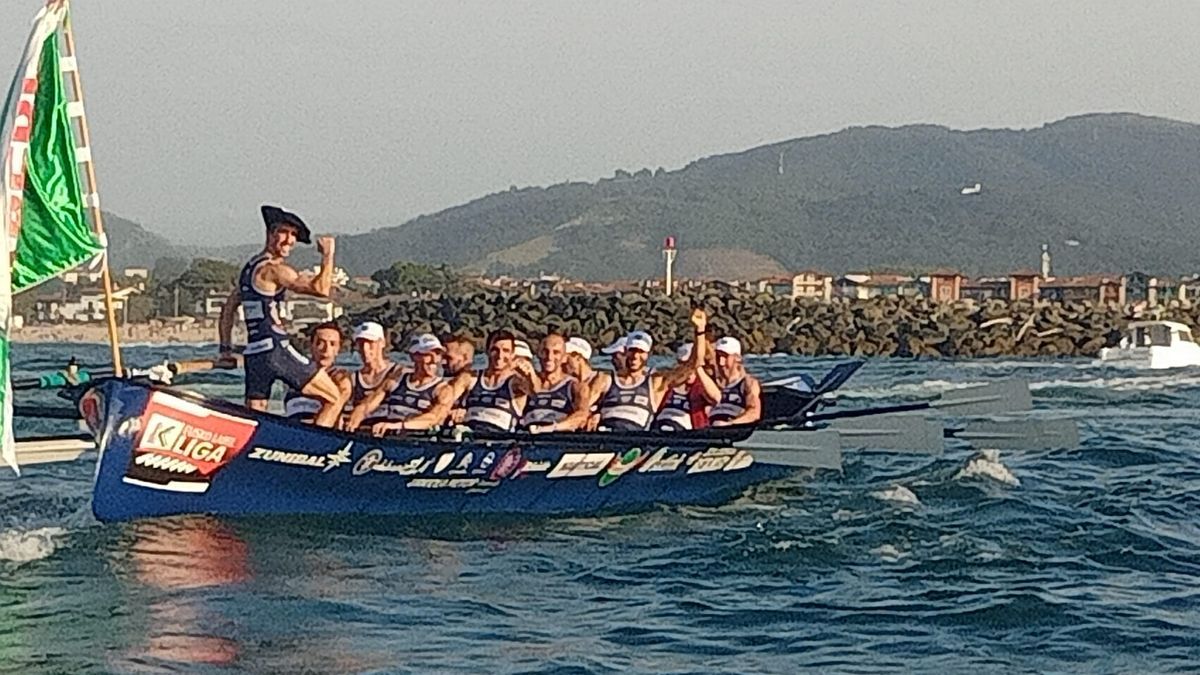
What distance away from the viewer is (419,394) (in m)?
15.2

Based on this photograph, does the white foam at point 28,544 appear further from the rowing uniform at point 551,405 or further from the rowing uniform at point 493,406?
the rowing uniform at point 551,405

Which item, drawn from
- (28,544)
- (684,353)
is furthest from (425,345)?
(28,544)

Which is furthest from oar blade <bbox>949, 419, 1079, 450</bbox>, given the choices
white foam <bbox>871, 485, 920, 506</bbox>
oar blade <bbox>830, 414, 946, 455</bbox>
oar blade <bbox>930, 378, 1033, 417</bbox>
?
oar blade <bbox>830, 414, 946, 455</bbox>

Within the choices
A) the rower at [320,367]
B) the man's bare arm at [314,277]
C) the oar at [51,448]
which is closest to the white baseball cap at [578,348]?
the rower at [320,367]

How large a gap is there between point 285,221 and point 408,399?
211 cm

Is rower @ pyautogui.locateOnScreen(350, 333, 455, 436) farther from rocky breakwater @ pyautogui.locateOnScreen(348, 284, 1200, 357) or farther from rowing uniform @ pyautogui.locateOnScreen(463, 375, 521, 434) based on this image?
rocky breakwater @ pyautogui.locateOnScreen(348, 284, 1200, 357)

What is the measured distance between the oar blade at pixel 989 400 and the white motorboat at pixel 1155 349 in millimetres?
26149

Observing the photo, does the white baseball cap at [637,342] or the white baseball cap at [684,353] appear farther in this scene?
the white baseball cap at [684,353]

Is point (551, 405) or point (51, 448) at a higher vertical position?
point (551, 405)

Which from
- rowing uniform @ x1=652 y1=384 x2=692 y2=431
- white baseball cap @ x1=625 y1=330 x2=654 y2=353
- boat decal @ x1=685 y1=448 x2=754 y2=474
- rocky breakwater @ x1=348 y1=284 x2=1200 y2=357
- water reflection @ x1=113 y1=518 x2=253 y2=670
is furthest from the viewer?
rocky breakwater @ x1=348 y1=284 x2=1200 y2=357

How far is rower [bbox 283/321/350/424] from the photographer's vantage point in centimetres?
1448

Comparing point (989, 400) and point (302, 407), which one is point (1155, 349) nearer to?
point (989, 400)

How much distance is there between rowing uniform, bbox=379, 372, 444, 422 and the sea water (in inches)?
38.5

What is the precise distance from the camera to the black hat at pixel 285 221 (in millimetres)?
13883
